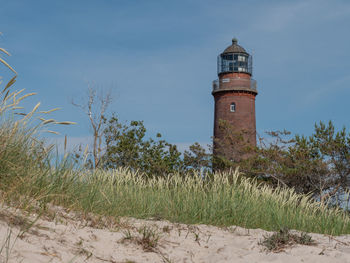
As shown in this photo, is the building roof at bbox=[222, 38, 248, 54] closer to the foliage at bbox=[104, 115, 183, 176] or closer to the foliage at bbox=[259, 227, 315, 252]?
the foliage at bbox=[104, 115, 183, 176]

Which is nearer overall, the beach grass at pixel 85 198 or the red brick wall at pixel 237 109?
the beach grass at pixel 85 198

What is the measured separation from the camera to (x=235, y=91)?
33031mm

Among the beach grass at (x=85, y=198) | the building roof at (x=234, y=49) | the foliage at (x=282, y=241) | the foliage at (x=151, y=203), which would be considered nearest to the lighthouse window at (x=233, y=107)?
the building roof at (x=234, y=49)

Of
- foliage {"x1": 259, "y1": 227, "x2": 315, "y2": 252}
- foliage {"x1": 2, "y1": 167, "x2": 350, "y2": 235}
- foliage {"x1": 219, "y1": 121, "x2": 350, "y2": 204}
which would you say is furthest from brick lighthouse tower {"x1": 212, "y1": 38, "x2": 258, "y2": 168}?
foliage {"x1": 259, "y1": 227, "x2": 315, "y2": 252}

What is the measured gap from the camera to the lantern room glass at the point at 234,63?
111 feet

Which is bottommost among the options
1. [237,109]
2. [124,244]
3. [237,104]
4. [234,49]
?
[124,244]

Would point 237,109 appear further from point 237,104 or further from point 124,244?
point 124,244

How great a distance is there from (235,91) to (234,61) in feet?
9.19

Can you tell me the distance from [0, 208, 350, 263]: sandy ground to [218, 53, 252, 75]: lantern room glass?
95.5ft

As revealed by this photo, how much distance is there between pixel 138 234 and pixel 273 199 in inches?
185

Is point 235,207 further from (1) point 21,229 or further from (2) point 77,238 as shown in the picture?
(1) point 21,229

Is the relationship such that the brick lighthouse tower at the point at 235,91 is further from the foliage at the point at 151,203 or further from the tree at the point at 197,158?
the foliage at the point at 151,203

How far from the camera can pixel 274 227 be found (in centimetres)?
715

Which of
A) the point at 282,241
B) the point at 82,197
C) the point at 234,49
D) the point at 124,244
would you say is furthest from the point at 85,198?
the point at 234,49
